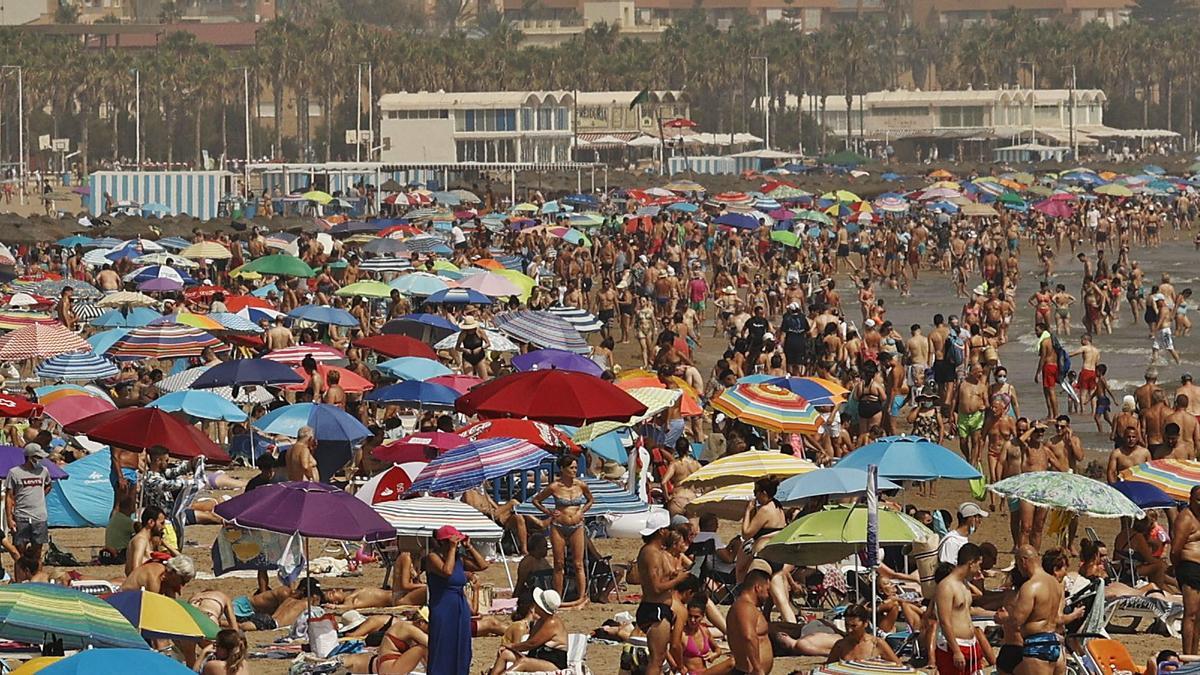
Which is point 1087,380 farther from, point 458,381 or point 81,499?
point 81,499

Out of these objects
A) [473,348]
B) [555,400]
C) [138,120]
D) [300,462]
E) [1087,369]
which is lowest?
[1087,369]

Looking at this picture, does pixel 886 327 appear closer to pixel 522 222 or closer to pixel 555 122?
pixel 522 222

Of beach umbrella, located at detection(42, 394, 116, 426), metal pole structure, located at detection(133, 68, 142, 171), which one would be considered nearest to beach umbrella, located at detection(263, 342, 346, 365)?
beach umbrella, located at detection(42, 394, 116, 426)

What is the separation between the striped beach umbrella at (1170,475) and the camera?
1278cm

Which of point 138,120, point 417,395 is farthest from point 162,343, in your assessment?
point 138,120

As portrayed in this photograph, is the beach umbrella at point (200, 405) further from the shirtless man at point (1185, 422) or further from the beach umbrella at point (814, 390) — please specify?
the shirtless man at point (1185, 422)

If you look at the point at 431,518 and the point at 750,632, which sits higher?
the point at 431,518

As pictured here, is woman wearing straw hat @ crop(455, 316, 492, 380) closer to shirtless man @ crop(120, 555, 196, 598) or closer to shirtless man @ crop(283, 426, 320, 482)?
shirtless man @ crop(283, 426, 320, 482)

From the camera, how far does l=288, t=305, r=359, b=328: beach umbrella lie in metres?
21.6

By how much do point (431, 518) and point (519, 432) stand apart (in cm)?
286

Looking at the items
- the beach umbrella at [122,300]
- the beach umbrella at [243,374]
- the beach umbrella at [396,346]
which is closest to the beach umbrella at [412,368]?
the beach umbrella at [396,346]

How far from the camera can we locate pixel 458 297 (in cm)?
2356

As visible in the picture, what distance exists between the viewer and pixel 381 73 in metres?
104

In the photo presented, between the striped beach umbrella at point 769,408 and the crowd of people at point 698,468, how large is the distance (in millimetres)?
199
